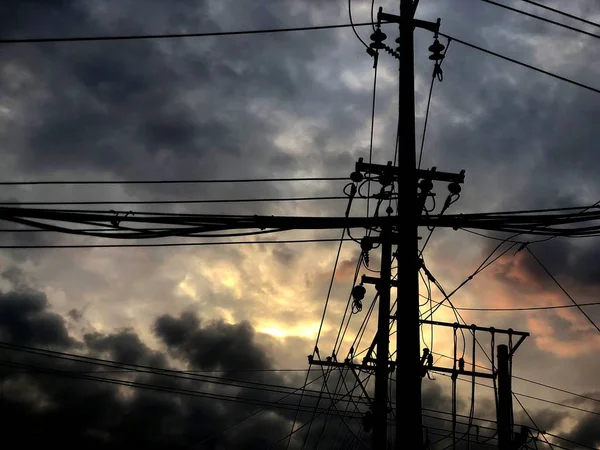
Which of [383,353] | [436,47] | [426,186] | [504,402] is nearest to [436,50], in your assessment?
[436,47]

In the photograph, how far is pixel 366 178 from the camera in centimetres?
1265

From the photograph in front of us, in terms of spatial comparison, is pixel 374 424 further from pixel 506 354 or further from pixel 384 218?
pixel 384 218

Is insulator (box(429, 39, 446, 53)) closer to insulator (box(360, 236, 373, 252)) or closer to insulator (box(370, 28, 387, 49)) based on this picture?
insulator (box(370, 28, 387, 49))

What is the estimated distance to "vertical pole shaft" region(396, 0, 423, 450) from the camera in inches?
297

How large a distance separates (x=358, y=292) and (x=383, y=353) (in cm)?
285


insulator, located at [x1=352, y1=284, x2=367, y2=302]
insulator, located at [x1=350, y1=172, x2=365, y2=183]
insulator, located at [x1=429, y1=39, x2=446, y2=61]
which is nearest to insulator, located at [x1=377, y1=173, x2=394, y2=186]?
insulator, located at [x1=350, y1=172, x2=365, y2=183]

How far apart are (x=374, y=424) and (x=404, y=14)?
34.2 feet

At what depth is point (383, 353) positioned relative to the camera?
50.9 ft

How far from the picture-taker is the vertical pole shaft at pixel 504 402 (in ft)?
51.2

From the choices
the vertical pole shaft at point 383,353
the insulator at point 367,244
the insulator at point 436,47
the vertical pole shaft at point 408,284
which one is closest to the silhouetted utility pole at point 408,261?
the vertical pole shaft at point 408,284

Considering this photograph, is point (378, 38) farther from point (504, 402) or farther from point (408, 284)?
point (504, 402)

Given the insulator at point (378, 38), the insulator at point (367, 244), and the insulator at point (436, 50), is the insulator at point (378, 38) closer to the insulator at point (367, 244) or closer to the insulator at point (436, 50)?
the insulator at point (436, 50)

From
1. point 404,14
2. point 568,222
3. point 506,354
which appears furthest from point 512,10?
point 506,354

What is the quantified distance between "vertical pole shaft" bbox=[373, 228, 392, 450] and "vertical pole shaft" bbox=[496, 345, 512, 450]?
9.53 feet
